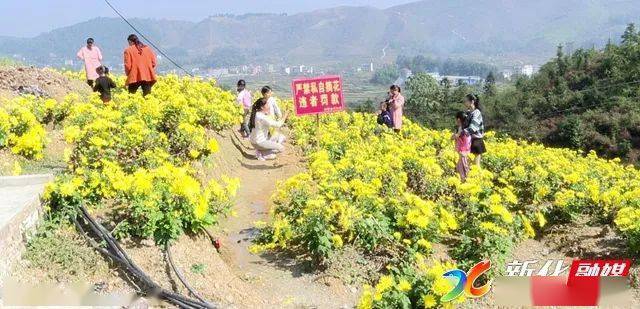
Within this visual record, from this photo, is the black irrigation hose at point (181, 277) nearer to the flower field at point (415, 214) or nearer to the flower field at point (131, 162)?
the flower field at point (131, 162)

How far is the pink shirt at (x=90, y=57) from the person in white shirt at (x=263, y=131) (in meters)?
5.08

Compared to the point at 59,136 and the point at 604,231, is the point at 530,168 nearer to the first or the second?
the point at 604,231

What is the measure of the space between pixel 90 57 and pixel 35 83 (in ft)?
5.59

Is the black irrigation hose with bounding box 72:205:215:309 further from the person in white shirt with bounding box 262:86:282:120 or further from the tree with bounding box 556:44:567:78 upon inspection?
the tree with bounding box 556:44:567:78

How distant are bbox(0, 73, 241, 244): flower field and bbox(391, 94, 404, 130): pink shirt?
4720 mm

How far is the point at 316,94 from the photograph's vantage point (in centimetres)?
1195

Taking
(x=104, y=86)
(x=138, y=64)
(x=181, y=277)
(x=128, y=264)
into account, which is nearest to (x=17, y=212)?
(x=128, y=264)

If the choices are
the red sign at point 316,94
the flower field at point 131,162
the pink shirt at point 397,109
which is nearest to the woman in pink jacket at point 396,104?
the pink shirt at point 397,109

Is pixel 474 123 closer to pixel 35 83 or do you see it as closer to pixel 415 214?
pixel 415 214

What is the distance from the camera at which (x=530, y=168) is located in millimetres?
11461

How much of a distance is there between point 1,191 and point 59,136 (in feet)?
10.3

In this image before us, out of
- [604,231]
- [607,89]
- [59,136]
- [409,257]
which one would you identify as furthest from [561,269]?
[607,89]

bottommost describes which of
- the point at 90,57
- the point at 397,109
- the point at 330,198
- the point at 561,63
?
the point at 561,63

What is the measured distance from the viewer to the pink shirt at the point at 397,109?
13653 millimetres
